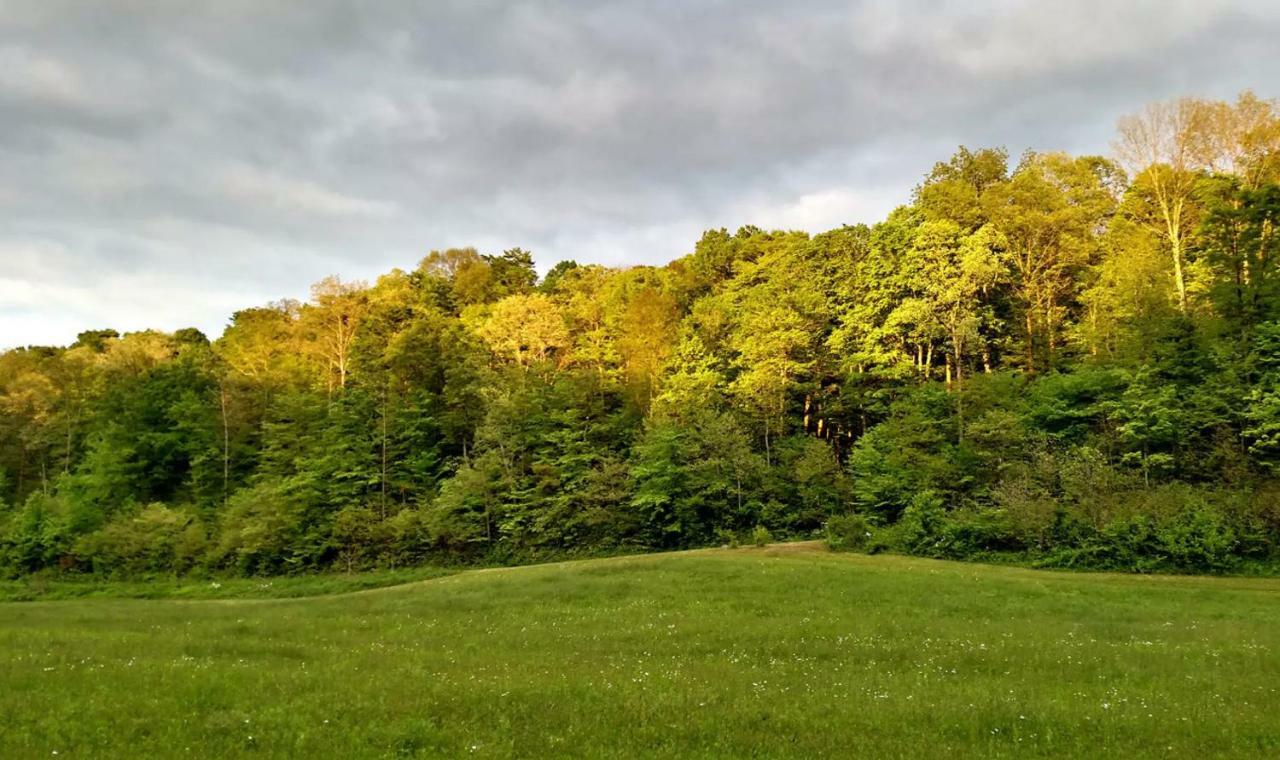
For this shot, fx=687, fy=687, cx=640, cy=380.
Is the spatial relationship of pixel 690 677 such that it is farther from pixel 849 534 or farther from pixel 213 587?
pixel 213 587

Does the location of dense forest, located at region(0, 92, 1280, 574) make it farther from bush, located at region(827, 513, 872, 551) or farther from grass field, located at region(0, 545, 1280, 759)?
grass field, located at region(0, 545, 1280, 759)

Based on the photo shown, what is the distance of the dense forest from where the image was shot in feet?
128

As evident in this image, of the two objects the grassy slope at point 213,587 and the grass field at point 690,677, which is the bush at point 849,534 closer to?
the grass field at point 690,677

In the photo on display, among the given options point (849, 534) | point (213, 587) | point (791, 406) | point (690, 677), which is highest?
point (791, 406)

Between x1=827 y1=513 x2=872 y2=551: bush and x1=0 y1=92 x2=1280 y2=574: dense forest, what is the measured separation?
0.30 metres

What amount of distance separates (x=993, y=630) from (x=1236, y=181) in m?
47.0

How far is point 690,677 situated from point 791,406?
159ft

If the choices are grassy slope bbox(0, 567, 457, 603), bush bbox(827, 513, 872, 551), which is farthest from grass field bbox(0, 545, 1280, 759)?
grassy slope bbox(0, 567, 457, 603)

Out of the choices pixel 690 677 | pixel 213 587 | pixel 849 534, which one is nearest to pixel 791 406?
pixel 849 534

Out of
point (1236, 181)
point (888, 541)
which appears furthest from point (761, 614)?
point (1236, 181)

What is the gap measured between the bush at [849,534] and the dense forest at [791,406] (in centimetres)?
30

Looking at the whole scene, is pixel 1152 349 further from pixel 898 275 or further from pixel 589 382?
pixel 589 382

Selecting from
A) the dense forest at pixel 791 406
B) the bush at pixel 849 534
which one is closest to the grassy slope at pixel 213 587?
the dense forest at pixel 791 406

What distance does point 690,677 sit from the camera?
43.7 feet
